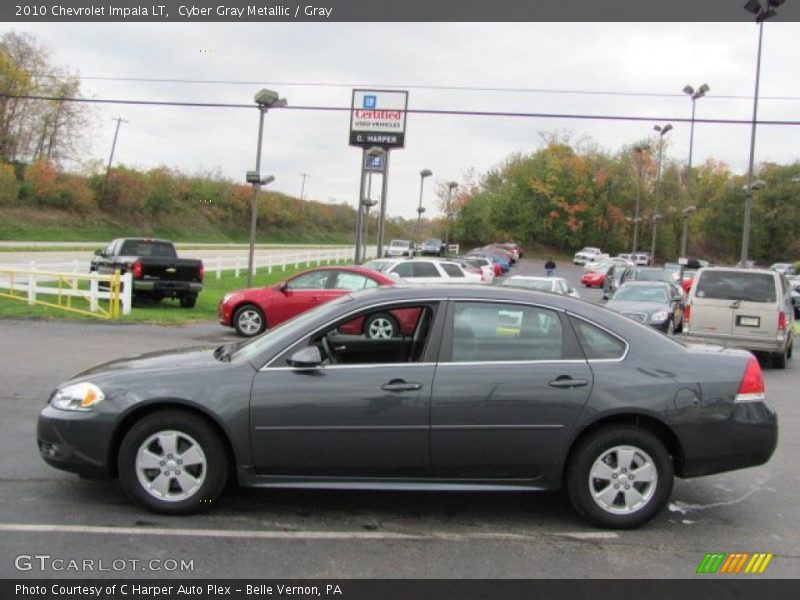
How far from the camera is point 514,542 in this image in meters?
4.77

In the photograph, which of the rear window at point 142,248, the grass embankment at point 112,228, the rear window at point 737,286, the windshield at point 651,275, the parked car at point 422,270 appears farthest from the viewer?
the grass embankment at point 112,228

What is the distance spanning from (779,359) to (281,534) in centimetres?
1260

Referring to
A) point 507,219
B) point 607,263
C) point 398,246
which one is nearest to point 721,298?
point 607,263

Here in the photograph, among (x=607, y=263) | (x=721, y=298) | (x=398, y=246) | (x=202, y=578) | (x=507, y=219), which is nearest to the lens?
(x=202, y=578)

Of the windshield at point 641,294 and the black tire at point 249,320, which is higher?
the windshield at point 641,294

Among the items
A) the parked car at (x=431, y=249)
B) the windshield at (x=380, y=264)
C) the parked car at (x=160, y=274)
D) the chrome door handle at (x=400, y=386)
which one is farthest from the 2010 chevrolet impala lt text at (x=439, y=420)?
the parked car at (x=431, y=249)

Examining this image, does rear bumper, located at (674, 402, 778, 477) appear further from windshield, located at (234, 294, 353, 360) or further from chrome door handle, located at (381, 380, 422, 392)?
windshield, located at (234, 294, 353, 360)

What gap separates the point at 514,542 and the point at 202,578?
75.2 inches

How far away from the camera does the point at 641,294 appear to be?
18.8 metres

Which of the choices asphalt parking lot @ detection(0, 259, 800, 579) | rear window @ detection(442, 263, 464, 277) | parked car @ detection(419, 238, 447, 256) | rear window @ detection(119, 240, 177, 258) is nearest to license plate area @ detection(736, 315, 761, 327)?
asphalt parking lot @ detection(0, 259, 800, 579)

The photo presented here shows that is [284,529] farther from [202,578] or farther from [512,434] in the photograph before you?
[512,434]

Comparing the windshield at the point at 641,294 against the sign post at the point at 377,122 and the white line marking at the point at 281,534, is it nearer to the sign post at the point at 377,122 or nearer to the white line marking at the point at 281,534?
the white line marking at the point at 281,534

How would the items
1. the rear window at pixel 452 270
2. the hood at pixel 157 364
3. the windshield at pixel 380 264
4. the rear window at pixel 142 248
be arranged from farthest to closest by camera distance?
1. the rear window at pixel 452 270
2. the windshield at pixel 380 264
3. the rear window at pixel 142 248
4. the hood at pixel 157 364

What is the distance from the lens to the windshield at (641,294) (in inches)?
727
